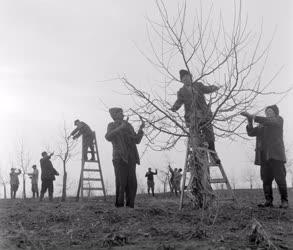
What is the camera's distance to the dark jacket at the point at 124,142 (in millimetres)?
7012

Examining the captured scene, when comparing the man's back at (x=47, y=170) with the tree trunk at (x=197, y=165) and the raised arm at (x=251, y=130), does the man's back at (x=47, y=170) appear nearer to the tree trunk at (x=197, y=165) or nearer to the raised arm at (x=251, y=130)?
the tree trunk at (x=197, y=165)

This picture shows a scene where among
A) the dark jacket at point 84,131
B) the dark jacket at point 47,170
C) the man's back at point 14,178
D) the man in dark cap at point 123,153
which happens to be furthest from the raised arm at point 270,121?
the man's back at point 14,178

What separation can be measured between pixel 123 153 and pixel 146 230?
252cm

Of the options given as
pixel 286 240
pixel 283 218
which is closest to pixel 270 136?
pixel 283 218

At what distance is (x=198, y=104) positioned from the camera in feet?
22.0

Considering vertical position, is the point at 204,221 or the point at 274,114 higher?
the point at 274,114

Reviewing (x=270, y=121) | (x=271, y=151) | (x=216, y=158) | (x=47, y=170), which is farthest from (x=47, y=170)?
(x=270, y=121)

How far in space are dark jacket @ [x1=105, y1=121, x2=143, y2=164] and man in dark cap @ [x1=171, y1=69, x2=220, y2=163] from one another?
3.08ft

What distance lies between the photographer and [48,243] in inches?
163

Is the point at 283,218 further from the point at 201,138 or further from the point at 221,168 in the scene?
the point at 201,138

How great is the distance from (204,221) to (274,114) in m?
2.89

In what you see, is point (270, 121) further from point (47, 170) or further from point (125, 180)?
point (47, 170)

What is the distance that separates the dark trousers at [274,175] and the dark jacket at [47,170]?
7404 millimetres

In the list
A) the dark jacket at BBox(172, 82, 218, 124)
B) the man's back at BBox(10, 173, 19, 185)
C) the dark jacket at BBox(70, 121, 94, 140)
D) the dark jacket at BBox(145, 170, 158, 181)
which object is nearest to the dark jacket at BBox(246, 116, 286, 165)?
the dark jacket at BBox(172, 82, 218, 124)
